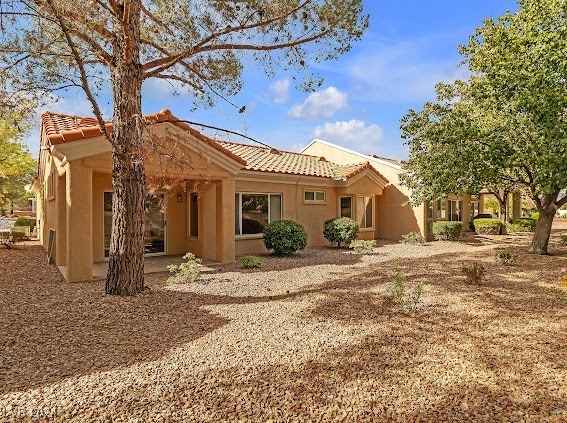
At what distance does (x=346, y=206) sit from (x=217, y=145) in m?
10.1

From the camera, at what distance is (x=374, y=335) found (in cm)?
582

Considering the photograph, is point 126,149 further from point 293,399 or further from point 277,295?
point 293,399

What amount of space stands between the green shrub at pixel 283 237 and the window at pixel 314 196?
3301mm

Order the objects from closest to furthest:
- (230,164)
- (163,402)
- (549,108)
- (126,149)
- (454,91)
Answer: (163,402), (126,149), (549,108), (230,164), (454,91)

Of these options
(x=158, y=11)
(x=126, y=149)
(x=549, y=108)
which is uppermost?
(x=158, y=11)

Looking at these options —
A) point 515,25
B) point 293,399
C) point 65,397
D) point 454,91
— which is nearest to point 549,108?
point 515,25

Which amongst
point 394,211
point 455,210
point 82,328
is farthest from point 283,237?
point 455,210

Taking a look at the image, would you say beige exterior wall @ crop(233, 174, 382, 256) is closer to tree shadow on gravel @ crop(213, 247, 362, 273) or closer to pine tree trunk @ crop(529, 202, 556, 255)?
tree shadow on gravel @ crop(213, 247, 362, 273)

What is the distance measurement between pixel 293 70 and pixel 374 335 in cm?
664

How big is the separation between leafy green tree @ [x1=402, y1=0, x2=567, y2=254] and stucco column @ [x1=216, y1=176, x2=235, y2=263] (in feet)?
27.6

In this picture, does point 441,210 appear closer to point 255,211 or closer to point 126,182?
point 255,211

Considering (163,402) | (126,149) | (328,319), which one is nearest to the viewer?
(163,402)

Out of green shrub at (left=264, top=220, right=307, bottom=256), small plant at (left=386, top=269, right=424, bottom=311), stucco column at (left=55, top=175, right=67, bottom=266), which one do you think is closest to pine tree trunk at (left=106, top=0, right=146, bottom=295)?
stucco column at (left=55, top=175, right=67, bottom=266)

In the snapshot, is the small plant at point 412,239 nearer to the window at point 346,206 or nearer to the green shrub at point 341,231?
the window at point 346,206
